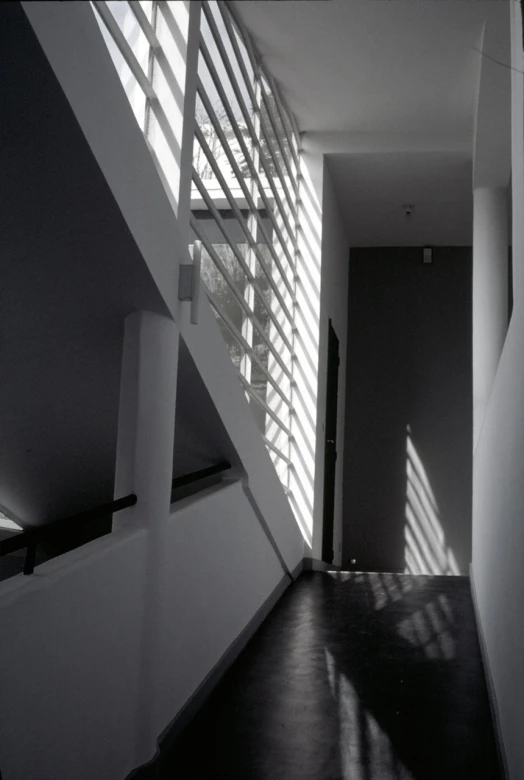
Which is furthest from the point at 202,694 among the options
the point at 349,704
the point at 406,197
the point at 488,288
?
the point at 406,197

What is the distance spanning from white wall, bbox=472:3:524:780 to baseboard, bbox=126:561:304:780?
985 millimetres

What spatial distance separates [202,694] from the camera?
2816 mm

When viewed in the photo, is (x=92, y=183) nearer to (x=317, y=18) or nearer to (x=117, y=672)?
(x=317, y=18)

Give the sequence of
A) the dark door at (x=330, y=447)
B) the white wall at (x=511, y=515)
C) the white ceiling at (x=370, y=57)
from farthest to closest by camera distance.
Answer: the dark door at (x=330, y=447) < the white wall at (x=511, y=515) < the white ceiling at (x=370, y=57)

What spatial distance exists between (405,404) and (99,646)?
20.2 ft

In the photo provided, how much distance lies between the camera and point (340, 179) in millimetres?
5891

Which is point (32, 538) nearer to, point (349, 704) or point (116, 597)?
point (116, 597)

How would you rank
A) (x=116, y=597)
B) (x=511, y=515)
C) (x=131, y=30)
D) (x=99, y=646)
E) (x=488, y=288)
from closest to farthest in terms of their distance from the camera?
(x=131, y=30), (x=99, y=646), (x=116, y=597), (x=511, y=515), (x=488, y=288)

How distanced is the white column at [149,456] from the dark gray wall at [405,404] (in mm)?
5512

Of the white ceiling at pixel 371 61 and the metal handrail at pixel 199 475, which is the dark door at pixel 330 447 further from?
the white ceiling at pixel 371 61

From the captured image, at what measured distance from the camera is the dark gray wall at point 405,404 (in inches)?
298

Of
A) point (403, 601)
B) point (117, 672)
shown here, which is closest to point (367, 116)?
point (117, 672)

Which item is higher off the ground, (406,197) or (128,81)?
(406,197)

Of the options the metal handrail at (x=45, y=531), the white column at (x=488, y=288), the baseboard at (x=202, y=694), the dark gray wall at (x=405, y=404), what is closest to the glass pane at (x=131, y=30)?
the metal handrail at (x=45, y=531)
